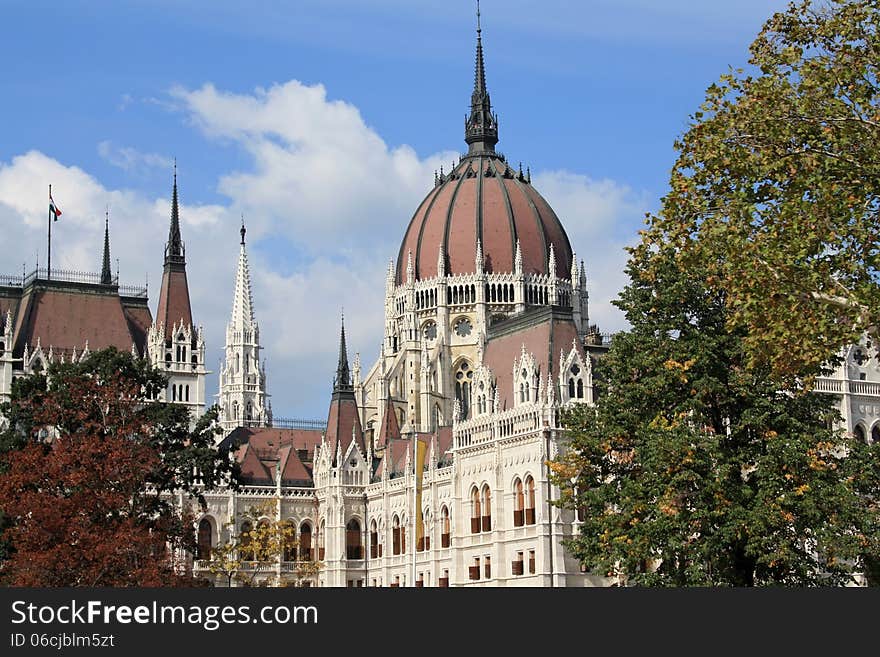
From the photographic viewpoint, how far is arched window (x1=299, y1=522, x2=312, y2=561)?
98.5 m

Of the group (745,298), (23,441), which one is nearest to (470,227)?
(23,441)

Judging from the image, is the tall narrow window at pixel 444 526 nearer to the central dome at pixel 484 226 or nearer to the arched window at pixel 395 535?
the arched window at pixel 395 535

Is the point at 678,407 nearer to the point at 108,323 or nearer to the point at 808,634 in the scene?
the point at 808,634

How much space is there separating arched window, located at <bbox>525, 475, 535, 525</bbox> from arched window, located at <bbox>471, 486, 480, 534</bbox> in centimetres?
567

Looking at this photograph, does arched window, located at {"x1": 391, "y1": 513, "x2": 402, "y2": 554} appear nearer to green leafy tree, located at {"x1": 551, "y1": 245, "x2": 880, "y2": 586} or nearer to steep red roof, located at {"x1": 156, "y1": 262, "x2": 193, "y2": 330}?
steep red roof, located at {"x1": 156, "y1": 262, "x2": 193, "y2": 330}

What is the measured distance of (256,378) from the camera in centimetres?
12950

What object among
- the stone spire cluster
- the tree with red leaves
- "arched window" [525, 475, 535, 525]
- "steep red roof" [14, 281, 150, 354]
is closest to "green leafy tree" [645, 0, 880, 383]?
the tree with red leaves

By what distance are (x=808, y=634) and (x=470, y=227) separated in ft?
288

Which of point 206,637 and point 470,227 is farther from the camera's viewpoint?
point 470,227

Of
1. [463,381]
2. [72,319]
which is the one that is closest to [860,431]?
[463,381]

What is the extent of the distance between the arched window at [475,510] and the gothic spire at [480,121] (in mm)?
45789

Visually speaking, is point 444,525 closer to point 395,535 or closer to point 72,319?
point 395,535

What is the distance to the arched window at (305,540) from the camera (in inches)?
3878

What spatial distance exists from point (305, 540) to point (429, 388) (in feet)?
52.3
